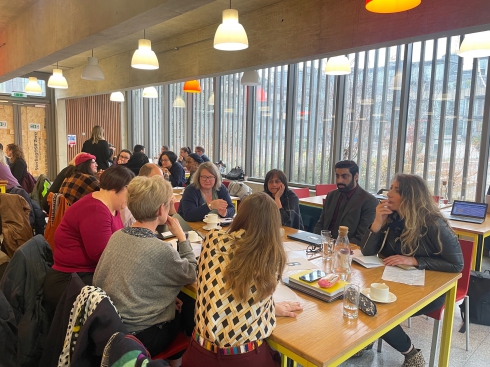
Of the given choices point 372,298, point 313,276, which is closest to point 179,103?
point 313,276

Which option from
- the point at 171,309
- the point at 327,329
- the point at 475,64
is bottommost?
the point at 171,309

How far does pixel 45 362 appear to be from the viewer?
1.66 metres

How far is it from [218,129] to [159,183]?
6533 mm

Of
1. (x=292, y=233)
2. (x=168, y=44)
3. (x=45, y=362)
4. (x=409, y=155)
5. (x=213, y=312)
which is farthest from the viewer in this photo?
(x=168, y=44)

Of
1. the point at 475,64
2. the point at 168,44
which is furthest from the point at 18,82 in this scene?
the point at 475,64

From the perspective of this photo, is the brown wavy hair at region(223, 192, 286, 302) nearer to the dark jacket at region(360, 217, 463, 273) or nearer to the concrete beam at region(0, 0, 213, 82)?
the dark jacket at region(360, 217, 463, 273)

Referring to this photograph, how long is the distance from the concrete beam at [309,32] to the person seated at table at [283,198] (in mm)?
1673

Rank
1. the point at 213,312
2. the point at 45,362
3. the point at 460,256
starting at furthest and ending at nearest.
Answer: the point at 460,256, the point at 45,362, the point at 213,312

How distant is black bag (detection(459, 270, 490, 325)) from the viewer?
3.02 metres

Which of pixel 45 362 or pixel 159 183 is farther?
pixel 159 183

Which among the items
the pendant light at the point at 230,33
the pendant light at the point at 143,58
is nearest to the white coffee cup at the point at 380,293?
the pendant light at the point at 230,33

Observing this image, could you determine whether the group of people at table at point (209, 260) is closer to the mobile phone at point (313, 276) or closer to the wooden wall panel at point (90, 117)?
the mobile phone at point (313, 276)

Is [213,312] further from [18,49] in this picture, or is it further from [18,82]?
[18,82]

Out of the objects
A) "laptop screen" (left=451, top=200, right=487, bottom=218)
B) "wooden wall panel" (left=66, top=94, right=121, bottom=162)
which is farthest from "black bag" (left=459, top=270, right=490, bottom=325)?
"wooden wall panel" (left=66, top=94, right=121, bottom=162)
